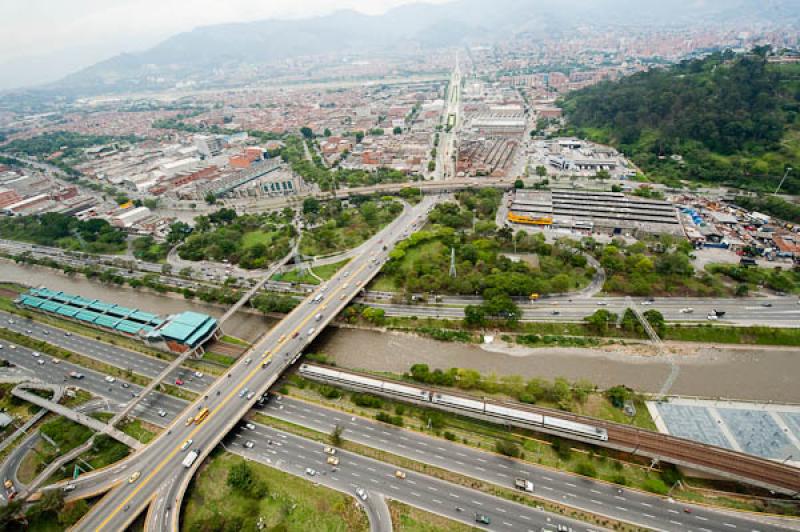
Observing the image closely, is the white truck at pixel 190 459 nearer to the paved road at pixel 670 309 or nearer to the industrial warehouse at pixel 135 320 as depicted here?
the industrial warehouse at pixel 135 320

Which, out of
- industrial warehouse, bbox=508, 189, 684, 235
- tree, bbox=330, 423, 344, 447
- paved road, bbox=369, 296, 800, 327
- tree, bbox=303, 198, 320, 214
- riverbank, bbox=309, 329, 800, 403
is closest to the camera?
tree, bbox=330, 423, 344, 447

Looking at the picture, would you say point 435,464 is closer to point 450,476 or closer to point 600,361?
point 450,476

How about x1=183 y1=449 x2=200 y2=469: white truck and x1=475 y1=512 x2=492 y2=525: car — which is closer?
x1=475 y1=512 x2=492 y2=525: car

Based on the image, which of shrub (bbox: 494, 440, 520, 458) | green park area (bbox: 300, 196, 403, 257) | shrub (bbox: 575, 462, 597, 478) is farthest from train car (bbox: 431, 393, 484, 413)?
green park area (bbox: 300, 196, 403, 257)

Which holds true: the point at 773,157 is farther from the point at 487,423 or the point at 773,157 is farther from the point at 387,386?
the point at 387,386

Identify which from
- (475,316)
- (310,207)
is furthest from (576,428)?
(310,207)

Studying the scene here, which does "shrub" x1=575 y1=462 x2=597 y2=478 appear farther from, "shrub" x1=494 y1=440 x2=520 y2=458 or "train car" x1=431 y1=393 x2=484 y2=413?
"train car" x1=431 y1=393 x2=484 y2=413
